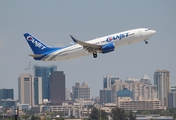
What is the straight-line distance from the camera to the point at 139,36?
171 metres

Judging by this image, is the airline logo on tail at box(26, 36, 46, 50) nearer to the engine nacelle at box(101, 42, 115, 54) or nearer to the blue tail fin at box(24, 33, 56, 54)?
the blue tail fin at box(24, 33, 56, 54)

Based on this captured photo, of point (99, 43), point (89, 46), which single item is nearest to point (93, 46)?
point (89, 46)

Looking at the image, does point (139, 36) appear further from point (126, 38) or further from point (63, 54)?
point (63, 54)

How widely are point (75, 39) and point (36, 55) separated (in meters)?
9.83

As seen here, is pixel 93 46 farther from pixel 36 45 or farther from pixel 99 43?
pixel 36 45

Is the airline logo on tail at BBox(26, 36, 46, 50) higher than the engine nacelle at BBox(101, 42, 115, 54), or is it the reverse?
the airline logo on tail at BBox(26, 36, 46, 50)

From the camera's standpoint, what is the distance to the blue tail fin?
175 m

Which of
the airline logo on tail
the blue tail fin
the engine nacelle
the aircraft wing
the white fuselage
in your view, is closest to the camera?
the engine nacelle

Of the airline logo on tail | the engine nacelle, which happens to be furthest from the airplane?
the airline logo on tail

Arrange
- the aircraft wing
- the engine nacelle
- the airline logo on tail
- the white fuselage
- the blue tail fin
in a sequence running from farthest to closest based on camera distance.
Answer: the airline logo on tail < the blue tail fin < the white fuselage < the aircraft wing < the engine nacelle

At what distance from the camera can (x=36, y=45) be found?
178 m

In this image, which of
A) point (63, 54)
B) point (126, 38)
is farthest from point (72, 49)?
point (126, 38)

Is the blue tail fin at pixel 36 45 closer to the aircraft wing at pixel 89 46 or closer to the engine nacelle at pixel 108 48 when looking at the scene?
the aircraft wing at pixel 89 46

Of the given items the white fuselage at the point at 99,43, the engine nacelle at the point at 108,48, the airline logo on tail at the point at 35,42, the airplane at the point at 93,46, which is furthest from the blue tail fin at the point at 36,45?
the engine nacelle at the point at 108,48
